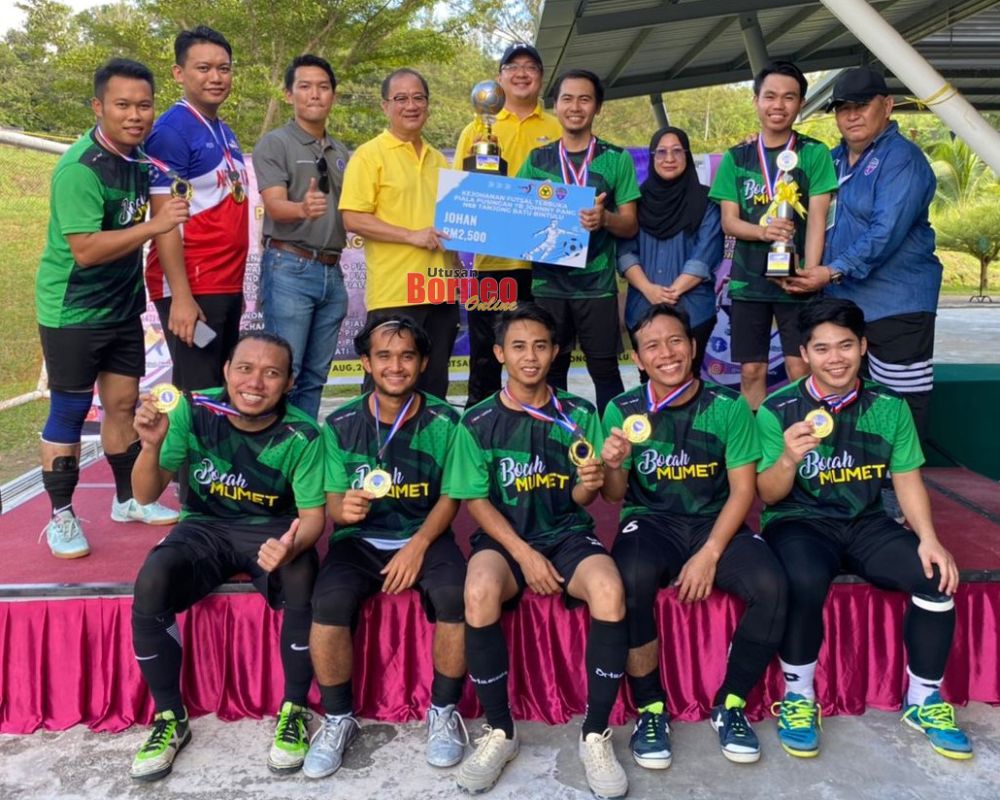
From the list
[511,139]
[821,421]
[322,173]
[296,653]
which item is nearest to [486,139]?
[511,139]

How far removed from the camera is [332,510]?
3.03 meters

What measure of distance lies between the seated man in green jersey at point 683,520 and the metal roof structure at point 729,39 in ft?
15.3

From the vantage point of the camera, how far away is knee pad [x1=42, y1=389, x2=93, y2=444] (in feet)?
11.2

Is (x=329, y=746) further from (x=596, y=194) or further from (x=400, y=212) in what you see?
(x=596, y=194)

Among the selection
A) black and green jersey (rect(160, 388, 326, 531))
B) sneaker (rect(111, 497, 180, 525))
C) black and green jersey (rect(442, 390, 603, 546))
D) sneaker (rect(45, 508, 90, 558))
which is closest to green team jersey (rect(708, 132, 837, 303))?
black and green jersey (rect(442, 390, 603, 546))

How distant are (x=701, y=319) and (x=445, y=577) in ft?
6.70

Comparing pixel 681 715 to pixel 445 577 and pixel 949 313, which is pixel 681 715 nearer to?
pixel 445 577

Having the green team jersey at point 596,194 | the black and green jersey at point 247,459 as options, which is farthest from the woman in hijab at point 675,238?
the black and green jersey at point 247,459

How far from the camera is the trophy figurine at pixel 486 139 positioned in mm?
4043

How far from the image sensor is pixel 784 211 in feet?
11.9

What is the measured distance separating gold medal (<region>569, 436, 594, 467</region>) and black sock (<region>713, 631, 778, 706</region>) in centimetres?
77

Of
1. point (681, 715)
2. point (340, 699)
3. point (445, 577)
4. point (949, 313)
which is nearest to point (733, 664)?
point (681, 715)

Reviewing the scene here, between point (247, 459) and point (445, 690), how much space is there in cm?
105

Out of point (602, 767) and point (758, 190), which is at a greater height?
point (758, 190)
